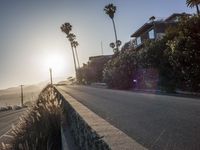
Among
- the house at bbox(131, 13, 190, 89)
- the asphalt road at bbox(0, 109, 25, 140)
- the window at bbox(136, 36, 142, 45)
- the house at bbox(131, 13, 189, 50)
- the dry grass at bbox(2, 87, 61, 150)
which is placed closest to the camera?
the dry grass at bbox(2, 87, 61, 150)

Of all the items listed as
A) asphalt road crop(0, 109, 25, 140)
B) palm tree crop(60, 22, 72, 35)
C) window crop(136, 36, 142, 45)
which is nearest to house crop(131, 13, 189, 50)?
window crop(136, 36, 142, 45)

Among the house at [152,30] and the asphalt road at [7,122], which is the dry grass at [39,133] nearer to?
the asphalt road at [7,122]

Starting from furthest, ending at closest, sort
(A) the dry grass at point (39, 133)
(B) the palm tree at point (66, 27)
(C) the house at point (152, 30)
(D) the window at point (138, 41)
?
(B) the palm tree at point (66, 27) < (D) the window at point (138, 41) < (C) the house at point (152, 30) < (A) the dry grass at point (39, 133)

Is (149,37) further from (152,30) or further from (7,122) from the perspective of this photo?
(7,122)

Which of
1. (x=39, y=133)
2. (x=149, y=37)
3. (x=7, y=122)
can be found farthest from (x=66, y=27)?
(x=39, y=133)

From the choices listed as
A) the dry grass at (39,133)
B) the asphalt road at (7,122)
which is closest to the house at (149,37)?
the asphalt road at (7,122)

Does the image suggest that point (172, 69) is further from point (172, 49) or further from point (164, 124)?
point (164, 124)

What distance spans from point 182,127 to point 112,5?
74156 mm

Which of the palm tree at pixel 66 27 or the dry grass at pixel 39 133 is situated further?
the palm tree at pixel 66 27

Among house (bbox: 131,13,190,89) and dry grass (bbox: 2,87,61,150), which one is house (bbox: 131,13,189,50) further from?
dry grass (bbox: 2,87,61,150)

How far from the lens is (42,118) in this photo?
1265cm

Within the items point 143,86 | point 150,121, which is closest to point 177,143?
point 150,121

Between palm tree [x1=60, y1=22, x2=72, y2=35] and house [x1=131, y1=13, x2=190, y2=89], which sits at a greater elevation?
palm tree [x1=60, y1=22, x2=72, y2=35]

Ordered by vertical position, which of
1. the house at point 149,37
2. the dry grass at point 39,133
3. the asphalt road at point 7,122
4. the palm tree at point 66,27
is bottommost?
the asphalt road at point 7,122
